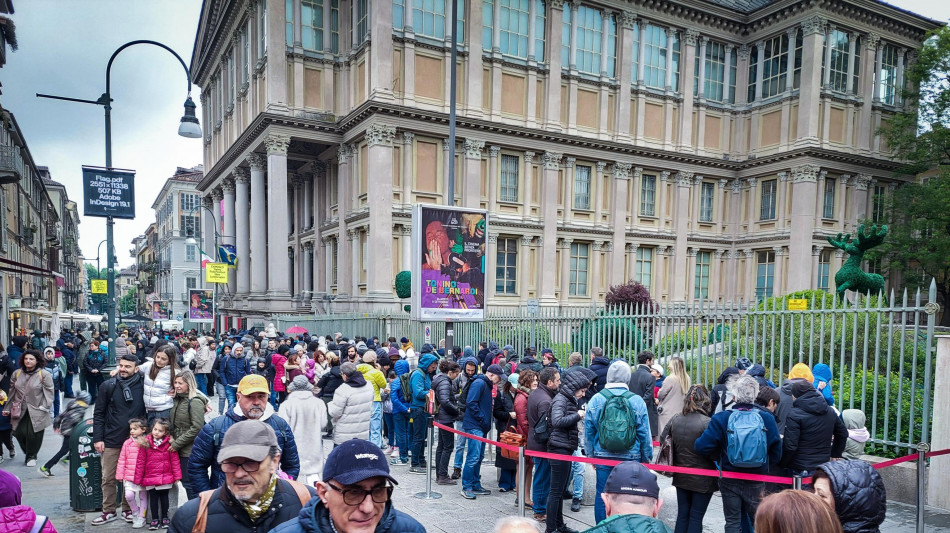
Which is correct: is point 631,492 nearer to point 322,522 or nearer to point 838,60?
point 322,522

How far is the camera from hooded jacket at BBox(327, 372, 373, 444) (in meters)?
7.00

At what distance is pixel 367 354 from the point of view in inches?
354

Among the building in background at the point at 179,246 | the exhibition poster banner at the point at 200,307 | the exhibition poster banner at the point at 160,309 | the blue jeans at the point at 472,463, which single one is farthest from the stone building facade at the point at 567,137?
the exhibition poster banner at the point at 160,309

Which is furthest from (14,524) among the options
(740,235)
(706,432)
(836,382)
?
(740,235)

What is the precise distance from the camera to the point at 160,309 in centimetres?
6531

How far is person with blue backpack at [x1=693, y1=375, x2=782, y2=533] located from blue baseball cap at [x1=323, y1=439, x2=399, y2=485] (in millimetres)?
3607

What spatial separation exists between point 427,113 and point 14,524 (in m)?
24.3

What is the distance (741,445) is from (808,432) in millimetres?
1002

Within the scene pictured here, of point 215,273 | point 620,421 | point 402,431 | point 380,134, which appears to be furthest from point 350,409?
point 215,273

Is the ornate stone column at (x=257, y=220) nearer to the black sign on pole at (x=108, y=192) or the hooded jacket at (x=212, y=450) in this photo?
the black sign on pole at (x=108, y=192)

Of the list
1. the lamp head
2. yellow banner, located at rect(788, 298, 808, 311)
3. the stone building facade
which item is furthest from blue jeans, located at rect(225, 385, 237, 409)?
the stone building facade

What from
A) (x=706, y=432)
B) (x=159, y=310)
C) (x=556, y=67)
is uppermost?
(x=556, y=67)

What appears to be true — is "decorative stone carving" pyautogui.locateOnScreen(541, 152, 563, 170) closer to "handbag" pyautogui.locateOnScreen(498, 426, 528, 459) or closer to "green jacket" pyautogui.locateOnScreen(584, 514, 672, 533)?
"handbag" pyautogui.locateOnScreen(498, 426, 528, 459)

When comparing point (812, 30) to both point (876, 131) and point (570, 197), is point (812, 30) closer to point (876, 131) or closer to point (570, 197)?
point (876, 131)
